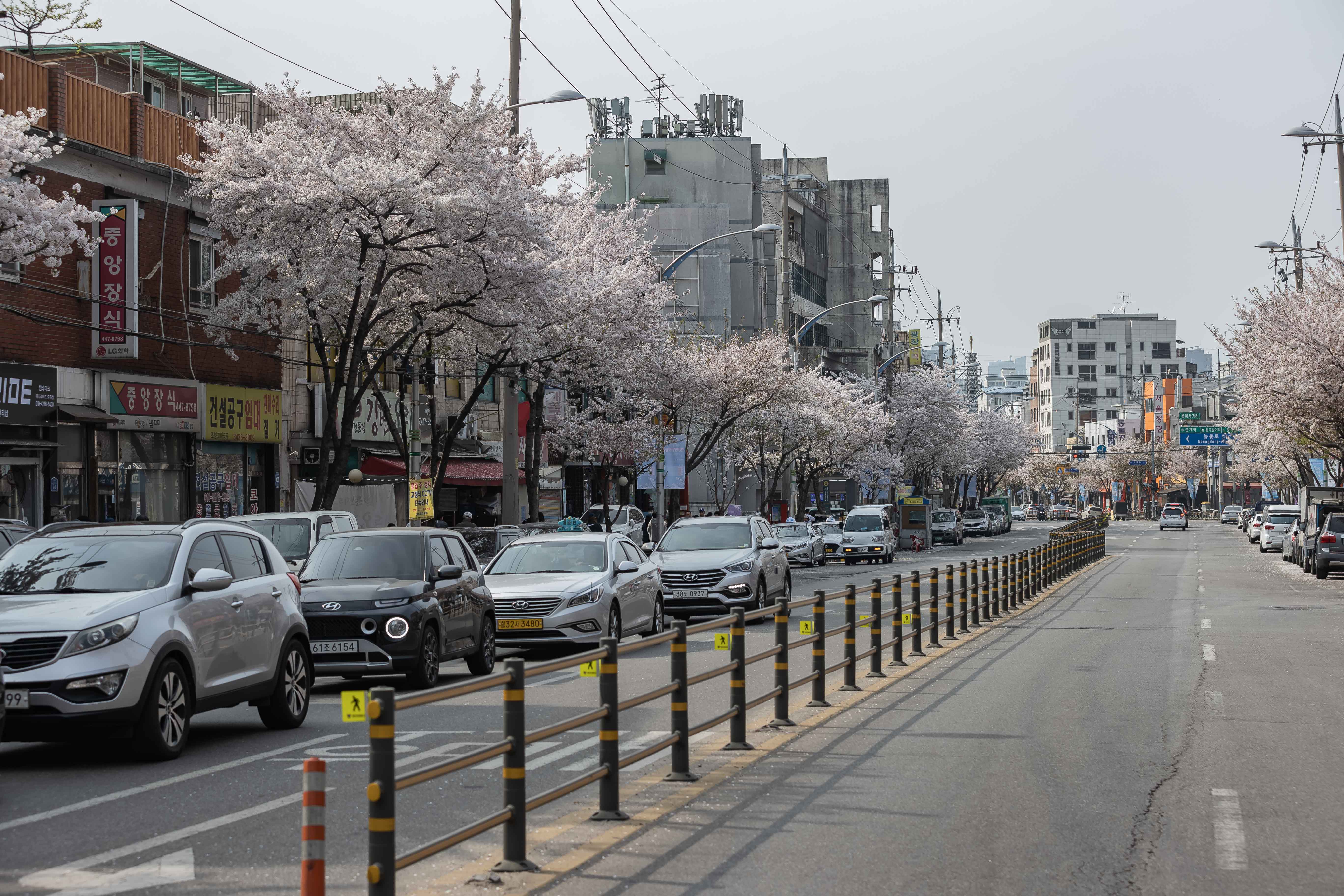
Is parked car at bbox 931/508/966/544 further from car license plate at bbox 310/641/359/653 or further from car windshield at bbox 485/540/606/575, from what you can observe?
car license plate at bbox 310/641/359/653

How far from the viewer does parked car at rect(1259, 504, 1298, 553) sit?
59.1 metres

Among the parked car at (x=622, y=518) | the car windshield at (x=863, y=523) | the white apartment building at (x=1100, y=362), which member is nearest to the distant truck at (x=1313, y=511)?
the car windshield at (x=863, y=523)

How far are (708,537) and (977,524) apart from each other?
6418cm

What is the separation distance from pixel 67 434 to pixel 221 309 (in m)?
3.59

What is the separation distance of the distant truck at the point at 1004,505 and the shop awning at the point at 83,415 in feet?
241

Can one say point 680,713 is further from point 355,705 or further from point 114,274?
point 114,274

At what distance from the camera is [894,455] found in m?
77.6

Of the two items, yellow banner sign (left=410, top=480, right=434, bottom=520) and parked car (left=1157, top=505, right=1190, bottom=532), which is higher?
yellow banner sign (left=410, top=480, right=434, bottom=520)

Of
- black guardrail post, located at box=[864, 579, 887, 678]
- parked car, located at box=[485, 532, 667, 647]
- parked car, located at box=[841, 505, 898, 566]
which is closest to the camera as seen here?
black guardrail post, located at box=[864, 579, 887, 678]

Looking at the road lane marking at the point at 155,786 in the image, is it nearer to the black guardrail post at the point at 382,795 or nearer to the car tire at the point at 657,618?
the black guardrail post at the point at 382,795

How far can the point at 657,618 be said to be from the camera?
20516mm

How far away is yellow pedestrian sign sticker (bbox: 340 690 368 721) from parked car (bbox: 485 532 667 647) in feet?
38.1

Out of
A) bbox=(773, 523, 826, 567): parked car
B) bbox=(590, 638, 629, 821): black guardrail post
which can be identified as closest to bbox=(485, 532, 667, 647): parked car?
bbox=(590, 638, 629, 821): black guardrail post

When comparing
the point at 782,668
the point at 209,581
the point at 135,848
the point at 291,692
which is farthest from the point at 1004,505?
the point at 135,848
